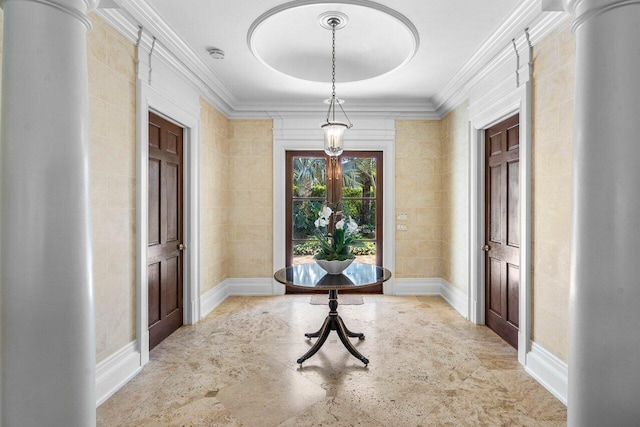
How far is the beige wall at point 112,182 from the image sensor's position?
2.31 meters

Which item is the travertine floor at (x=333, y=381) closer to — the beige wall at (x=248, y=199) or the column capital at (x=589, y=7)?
the beige wall at (x=248, y=199)

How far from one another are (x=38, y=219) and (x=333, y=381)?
2084 mm

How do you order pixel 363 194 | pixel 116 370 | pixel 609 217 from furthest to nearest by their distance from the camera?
pixel 363 194 → pixel 116 370 → pixel 609 217

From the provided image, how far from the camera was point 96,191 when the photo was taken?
7.55 feet

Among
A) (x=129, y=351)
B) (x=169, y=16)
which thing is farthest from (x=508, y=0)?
(x=129, y=351)

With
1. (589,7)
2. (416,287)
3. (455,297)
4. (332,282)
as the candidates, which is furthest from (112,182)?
(416,287)

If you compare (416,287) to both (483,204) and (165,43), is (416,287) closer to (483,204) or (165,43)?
(483,204)

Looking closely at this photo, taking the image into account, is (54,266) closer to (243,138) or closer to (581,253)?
(581,253)

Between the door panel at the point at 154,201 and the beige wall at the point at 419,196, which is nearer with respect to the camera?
the door panel at the point at 154,201

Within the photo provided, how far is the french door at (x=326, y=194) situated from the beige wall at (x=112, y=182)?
8.38 ft

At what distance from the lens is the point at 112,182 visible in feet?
8.13

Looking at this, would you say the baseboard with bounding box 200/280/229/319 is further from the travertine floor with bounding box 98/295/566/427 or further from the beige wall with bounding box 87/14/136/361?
the beige wall with bounding box 87/14/136/361

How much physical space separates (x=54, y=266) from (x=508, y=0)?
299cm

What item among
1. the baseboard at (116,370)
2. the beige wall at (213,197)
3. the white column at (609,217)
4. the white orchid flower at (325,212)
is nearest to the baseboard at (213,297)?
the beige wall at (213,197)
